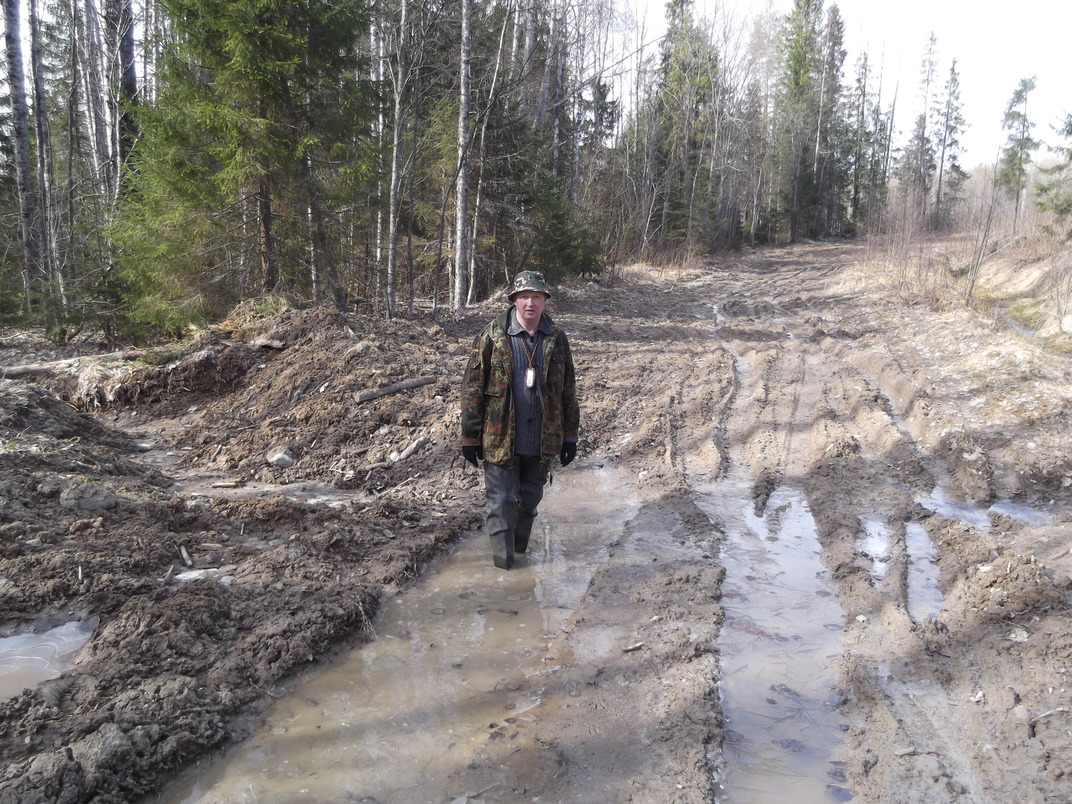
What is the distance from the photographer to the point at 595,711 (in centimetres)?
348

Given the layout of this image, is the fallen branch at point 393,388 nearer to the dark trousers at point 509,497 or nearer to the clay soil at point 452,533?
the clay soil at point 452,533

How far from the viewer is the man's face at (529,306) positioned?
4648 mm

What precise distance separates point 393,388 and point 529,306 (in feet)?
13.6

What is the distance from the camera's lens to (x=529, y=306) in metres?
4.67

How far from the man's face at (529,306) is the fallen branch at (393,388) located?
12.8 ft

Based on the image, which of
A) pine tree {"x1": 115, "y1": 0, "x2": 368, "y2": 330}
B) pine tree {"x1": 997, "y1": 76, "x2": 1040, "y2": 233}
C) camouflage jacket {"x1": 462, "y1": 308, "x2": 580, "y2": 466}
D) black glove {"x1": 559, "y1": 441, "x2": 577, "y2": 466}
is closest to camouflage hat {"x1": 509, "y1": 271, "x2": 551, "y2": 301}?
camouflage jacket {"x1": 462, "y1": 308, "x2": 580, "y2": 466}

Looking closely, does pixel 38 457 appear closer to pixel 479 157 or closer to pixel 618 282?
Answer: pixel 479 157

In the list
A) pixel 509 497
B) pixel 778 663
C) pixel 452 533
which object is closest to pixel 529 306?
pixel 509 497

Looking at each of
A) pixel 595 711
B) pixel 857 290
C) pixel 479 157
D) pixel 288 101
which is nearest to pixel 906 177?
pixel 857 290

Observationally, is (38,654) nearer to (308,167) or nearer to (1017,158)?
(308,167)

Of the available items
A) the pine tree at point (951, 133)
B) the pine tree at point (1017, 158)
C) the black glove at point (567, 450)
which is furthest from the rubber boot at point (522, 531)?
the pine tree at point (951, 133)

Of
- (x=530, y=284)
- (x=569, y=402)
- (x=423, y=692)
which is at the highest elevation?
(x=530, y=284)

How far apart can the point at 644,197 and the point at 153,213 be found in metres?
21.9

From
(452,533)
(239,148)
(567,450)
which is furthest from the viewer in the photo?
(239,148)
